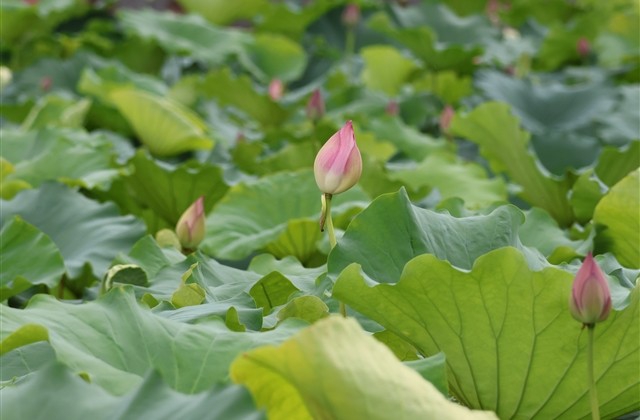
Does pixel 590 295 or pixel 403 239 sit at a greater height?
pixel 590 295

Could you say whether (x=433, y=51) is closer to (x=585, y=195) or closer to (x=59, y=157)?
(x=59, y=157)

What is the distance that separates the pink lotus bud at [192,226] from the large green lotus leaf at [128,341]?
684 millimetres

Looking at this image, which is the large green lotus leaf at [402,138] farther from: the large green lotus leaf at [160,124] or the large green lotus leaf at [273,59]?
the large green lotus leaf at [273,59]

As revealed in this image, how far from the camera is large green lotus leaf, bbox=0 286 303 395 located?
1.28 m

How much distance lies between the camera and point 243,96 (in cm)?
387

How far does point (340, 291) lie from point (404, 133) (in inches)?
84.4

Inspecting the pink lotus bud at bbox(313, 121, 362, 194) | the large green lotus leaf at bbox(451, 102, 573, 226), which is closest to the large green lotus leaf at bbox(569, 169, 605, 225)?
the large green lotus leaf at bbox(451, 102, 573, 226)

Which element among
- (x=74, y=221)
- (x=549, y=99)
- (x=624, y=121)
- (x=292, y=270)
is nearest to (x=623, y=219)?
(x=292, y=270)

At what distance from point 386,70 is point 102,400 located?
3.45 metres

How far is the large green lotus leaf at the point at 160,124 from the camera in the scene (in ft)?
10.6

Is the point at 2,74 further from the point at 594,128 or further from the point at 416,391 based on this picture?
the point at 416,391

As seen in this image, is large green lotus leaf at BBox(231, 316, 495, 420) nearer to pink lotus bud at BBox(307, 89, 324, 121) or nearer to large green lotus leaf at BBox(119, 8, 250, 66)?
pink lotus bud at BBox(307, 89, 324, 121)

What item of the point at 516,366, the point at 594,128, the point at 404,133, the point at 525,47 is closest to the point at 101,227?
the point at 516,366

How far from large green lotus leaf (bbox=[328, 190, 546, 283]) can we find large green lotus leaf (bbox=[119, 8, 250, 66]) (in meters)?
3.05
